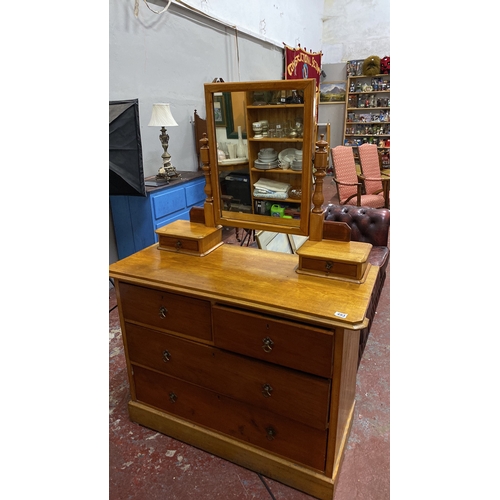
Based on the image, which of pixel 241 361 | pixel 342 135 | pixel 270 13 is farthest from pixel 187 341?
pixel 342 135

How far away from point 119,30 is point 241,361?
10.4 ft

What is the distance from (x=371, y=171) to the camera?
5.02 meters

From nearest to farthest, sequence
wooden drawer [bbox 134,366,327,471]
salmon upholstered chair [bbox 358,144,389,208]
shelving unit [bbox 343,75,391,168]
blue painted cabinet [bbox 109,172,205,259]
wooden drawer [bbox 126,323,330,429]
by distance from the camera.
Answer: wooden drawer [bbox 126,323,330,429] → wooden drawer [bbox 134,366,327,471] → blue painted cabinet [bbox 109,172,205,259] → salmon upholstered chair [bbox 358,144,389,208] → shelving unit [bbox 343,75,391,168]

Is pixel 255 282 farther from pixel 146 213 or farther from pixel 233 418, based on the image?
pixel 146 213

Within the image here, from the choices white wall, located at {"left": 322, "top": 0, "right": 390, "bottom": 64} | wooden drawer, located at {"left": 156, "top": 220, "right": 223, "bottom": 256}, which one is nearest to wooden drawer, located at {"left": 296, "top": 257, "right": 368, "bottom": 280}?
wooden drawer, located at {"left": 156, "top": 220, "right": 223, "bottom": 256}

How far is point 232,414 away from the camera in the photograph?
1663 mm

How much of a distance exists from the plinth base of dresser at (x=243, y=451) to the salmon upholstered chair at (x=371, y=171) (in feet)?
11.7

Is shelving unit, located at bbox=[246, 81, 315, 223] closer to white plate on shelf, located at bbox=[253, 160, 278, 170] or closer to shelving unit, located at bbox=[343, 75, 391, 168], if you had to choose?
white plate on shelf, located at bbox=[253, 160, 278, 170]

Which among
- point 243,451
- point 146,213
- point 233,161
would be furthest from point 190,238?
point 146,213

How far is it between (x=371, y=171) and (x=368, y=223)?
2247 mm

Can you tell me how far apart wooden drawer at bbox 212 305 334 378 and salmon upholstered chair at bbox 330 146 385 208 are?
133 inches

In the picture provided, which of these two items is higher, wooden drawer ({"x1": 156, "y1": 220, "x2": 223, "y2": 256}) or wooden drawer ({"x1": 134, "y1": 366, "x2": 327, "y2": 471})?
wooden drawer ({"x1": 156, "y1": 220, "x2": 223, "y2": 256})

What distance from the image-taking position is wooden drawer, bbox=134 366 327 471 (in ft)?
5.01

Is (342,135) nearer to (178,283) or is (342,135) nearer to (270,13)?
(270,13)
